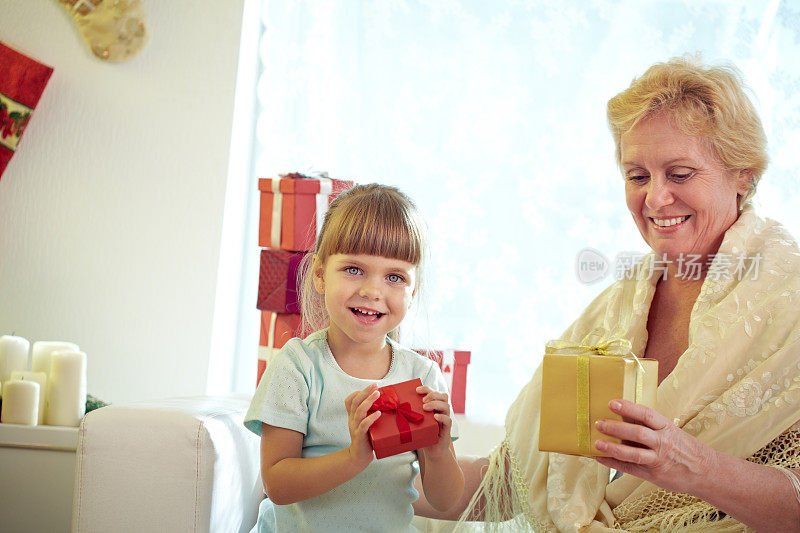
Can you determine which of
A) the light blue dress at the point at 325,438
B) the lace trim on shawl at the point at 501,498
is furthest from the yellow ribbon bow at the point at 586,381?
the lace trim on shawl at the point at 501,498

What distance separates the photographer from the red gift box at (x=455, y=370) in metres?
2.85

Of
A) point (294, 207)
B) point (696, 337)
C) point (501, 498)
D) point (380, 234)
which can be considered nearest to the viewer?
point (380, 234)

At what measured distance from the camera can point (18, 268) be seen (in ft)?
10.1

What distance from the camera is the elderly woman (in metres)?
1.45

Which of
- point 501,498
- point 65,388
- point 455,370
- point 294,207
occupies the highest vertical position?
point 294,207

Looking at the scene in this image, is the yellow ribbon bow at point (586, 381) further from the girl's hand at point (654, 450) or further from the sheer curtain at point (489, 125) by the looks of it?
the sheer curtain at point (489, 125)

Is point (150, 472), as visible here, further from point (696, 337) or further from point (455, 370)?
point (455, 370)

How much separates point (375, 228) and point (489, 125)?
2051 mm

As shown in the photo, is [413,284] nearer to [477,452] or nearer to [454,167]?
[477,452]

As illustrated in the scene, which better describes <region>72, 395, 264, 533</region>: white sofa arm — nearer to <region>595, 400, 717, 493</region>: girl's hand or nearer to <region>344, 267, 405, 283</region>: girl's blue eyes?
<region>344, 267, 405, 283</region>: girl's blue eyes

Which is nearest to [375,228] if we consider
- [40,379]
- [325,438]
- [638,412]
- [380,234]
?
[380,234]

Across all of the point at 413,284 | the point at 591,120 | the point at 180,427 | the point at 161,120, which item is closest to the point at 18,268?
the point at 161,120

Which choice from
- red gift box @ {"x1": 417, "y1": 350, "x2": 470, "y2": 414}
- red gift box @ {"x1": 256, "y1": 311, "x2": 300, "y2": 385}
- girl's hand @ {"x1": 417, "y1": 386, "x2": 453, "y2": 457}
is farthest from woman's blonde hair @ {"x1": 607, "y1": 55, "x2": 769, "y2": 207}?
red gift box @ {"x1": 256, "y1": 311, "x2": 300, "y2": 385}

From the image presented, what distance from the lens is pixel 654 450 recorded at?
4.00 ft
